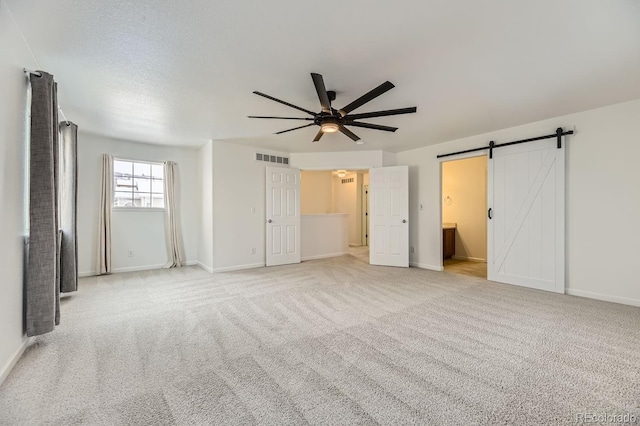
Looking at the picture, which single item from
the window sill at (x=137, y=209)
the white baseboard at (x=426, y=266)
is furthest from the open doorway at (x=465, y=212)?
the window sill at (x=137, y=209)

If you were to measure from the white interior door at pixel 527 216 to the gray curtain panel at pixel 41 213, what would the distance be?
582 centimetres

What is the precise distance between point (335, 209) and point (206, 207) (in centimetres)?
532

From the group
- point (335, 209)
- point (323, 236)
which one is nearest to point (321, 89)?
point (323, 236)

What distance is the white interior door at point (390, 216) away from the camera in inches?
227

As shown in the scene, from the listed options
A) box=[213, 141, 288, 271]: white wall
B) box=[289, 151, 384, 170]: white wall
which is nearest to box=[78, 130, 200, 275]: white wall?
box=[213, 141, 288, 271]: white wall

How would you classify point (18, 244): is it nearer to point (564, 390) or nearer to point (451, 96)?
point (564, 390)

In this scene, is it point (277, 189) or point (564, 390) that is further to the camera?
point (277, 189)

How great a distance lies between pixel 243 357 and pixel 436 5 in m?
2.93

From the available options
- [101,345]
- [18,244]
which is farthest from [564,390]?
[18,244]

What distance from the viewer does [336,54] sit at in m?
2.36

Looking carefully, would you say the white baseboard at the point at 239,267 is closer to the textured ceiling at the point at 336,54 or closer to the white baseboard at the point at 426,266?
the textured ceiling at the point at 336,54

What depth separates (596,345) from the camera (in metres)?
2.38

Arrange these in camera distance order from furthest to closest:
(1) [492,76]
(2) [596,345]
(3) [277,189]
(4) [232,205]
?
1. (3) [277,189]
2. (4) [232,205]
3. (1) [492,76]
4. (2) [596,345]

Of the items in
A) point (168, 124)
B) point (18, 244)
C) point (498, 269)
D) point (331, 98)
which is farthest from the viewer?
point (498, 269)
